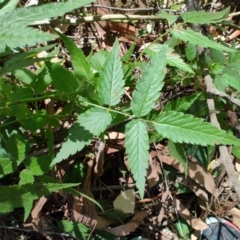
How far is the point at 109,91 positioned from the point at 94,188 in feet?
2.31

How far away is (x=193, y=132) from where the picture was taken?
104 cm

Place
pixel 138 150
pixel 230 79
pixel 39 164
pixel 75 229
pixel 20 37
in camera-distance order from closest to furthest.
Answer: pixel 20 37 → pixel 138 150 → pixel 39 164 → pixel 230 79 → pixel 75 229

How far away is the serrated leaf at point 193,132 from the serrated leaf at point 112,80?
0.16 m

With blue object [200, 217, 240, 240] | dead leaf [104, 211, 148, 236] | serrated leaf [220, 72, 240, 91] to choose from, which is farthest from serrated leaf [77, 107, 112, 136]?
blue object [200, 217, 240, 240]

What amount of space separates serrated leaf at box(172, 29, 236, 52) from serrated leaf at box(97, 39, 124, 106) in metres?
0.28

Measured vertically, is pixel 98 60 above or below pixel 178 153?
above

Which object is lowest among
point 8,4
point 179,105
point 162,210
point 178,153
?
point 162,210

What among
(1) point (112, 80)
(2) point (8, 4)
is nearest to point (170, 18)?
(1) point (112, 80)

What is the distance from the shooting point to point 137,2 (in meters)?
1.86

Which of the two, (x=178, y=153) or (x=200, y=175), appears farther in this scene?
(x=200, y=175)

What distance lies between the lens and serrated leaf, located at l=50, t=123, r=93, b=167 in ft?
3.52

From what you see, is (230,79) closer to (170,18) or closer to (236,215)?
(170,18)

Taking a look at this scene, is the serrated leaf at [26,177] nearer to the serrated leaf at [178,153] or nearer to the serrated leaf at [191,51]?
the serrated leaf at [178,153]

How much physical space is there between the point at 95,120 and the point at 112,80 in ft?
0.39
